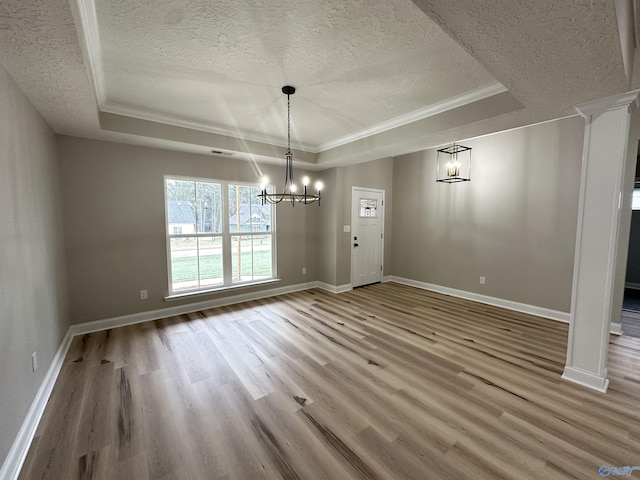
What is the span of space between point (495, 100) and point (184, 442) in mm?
3911

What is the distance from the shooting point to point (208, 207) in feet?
14.4

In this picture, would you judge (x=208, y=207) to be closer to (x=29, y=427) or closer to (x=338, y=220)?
(x=338, y=220)

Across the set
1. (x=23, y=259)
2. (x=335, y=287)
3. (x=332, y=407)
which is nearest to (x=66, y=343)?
(x=23, y=259)

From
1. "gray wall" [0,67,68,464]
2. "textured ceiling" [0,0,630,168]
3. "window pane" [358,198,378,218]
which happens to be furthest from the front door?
"gray wall" [0,67,68,464]

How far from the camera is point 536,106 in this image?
93.6 inches

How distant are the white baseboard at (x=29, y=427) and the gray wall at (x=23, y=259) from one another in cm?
6

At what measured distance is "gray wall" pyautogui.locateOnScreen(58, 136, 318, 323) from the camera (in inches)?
133

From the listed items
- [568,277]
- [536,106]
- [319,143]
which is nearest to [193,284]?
[319,143]

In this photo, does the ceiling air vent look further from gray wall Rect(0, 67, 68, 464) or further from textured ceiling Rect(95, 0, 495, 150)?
gray wall Rect(0, 67, 68, 464)

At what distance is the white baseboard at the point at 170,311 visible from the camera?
350 cm

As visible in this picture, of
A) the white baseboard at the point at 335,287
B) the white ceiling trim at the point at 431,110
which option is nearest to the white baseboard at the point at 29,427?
the white baseboard at the point at 335,287

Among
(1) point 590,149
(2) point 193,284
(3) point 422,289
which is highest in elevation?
(1) point 590,149

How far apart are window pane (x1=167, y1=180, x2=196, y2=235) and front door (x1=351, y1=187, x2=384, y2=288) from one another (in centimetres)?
300

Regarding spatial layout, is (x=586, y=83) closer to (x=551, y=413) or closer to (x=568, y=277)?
(x=551, y=413)
